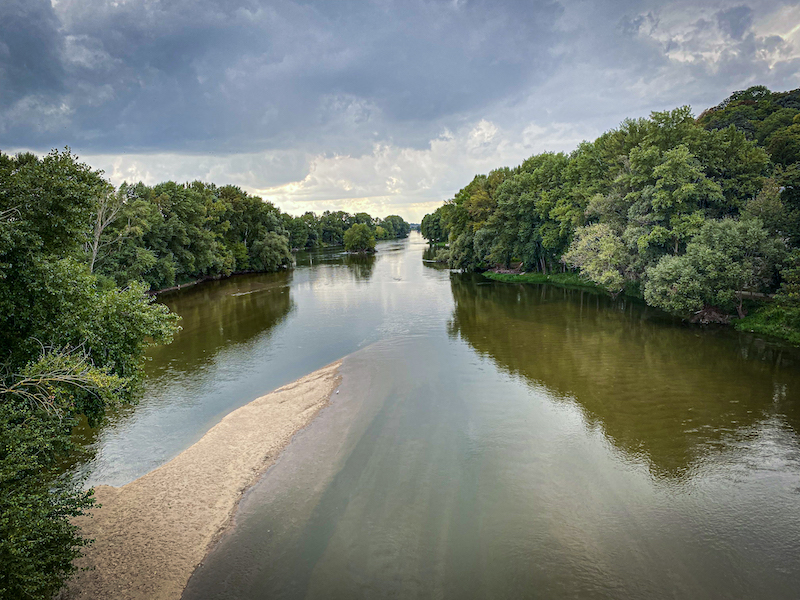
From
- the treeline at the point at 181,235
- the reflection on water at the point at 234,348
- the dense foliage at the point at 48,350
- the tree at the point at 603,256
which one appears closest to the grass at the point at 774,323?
the tree at the point at 603,256

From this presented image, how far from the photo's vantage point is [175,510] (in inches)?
502

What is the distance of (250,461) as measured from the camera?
15492mm

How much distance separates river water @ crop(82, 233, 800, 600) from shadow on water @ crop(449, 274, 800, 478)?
14 centimetres

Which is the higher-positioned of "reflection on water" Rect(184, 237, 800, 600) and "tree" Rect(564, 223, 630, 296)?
"tree" Rect(564, 223, 630, 296)

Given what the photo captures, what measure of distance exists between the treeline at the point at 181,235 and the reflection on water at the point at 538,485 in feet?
68.1

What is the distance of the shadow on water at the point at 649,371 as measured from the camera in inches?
679

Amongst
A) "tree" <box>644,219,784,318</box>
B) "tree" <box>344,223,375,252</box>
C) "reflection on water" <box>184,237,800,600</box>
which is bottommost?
"reflection on water" <box>184,237,800,600</box>

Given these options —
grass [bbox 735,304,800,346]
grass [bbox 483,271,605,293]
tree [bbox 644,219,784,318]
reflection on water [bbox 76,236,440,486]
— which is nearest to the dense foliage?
reflection on water [bbox 76,236,440,486]

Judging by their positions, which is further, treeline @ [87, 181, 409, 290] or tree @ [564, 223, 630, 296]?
treeline @ [87, 181, 409, 290]

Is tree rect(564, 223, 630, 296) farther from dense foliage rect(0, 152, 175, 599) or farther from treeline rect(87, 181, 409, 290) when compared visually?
treeline rect(87, 181, 409, 290)

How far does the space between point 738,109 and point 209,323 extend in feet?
251

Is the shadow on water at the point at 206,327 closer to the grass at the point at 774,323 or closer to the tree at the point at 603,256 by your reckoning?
the tree at the point at 603,256

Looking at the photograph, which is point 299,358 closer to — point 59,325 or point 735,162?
point 59,325

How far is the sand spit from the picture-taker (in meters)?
10.2
